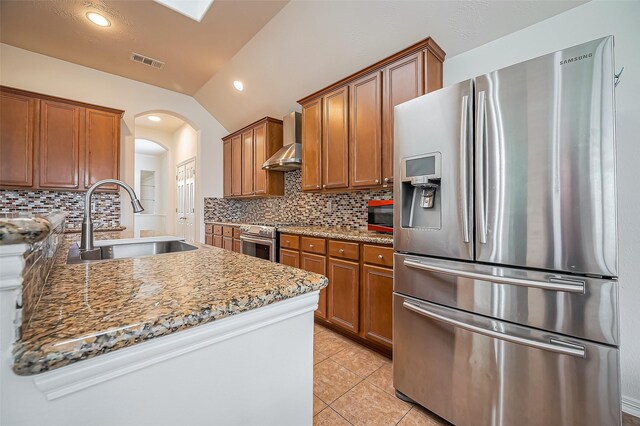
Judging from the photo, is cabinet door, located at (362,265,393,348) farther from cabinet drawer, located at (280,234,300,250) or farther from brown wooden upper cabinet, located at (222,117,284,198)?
brown wooden upper cabinet, located at (222,117,284,198)

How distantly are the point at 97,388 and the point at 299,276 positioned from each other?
48 centimetres

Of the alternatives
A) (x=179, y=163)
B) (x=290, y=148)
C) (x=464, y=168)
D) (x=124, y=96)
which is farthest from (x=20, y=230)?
(x=179, y=163)

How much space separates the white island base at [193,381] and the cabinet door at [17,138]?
3971 mm

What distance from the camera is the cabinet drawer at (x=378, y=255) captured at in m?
2.04

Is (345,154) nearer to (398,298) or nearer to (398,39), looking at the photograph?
(398,39)

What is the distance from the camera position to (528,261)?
3.91 feet

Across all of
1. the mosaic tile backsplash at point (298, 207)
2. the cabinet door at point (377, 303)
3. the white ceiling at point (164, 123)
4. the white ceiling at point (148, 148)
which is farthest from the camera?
the white ceiling at point (148, 148)

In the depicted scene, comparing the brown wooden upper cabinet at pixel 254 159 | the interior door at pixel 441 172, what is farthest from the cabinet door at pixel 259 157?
the interior door at pixel 441 172

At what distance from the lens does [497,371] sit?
4.18 ft

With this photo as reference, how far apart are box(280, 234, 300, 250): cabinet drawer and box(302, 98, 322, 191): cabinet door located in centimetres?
63

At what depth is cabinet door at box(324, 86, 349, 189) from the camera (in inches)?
109

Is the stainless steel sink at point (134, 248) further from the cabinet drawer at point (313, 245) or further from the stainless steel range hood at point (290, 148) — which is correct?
the stainless steel range hood at point (290, 148)

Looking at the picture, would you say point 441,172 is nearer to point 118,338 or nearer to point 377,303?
point 377,303

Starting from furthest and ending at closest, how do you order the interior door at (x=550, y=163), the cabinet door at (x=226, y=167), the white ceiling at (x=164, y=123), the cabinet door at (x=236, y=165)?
the white ceiling at (x=164, y=123) → the cabinet door at (x=226, y=167) → the cabinet door at (x=236, y=165) → the interior door at (x=550, y=163)
